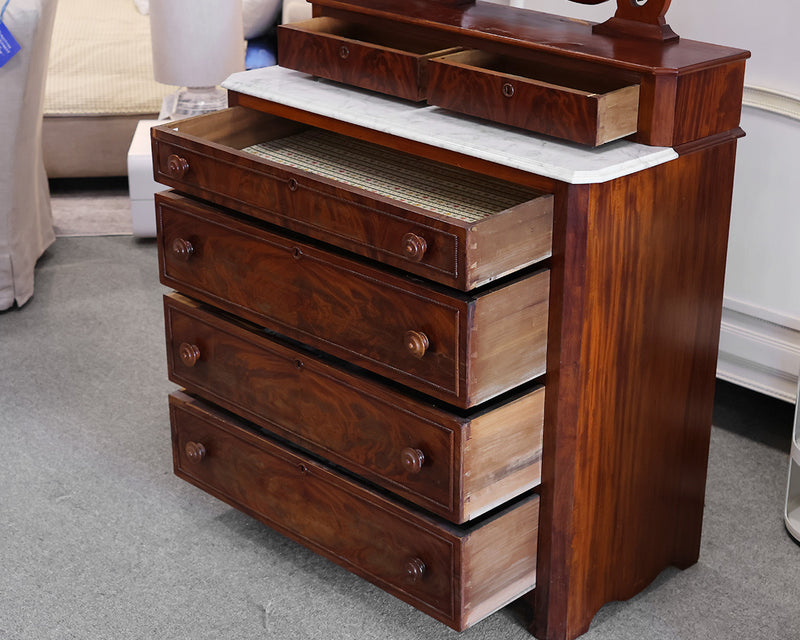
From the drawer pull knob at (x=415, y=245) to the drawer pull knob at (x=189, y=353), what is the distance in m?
0.57

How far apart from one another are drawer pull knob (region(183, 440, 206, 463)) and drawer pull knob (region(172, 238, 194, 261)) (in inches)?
13.0

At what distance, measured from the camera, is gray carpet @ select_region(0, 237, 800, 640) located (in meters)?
1.70

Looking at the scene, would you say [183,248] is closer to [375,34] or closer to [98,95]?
[375,34]

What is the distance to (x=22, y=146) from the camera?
269 cm

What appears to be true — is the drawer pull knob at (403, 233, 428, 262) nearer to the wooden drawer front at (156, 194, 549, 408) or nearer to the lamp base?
the wooden drawer front at (156, 194, 549, 408)

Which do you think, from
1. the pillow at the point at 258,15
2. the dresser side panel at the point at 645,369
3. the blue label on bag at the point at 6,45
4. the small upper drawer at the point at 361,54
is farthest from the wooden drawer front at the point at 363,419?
the pillow at the point at 258,15

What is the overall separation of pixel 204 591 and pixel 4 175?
1338mm

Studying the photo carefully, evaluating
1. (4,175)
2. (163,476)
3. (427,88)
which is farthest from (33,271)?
(427,88)

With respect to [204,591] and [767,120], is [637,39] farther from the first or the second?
[204,591]

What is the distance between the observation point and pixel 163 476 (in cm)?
211

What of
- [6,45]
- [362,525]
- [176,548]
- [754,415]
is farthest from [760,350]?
[6,45]

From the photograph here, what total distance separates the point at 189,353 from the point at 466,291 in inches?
25.2

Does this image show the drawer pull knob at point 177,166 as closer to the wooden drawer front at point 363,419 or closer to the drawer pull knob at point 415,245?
the wooden drawer front at point 363,419

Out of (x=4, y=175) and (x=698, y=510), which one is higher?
(x=4, y=175)
